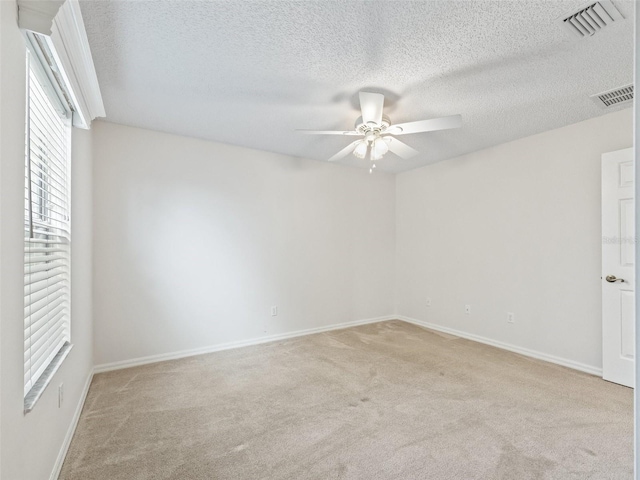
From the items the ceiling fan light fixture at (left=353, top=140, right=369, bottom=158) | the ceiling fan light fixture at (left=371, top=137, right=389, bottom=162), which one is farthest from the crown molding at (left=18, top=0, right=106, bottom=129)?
the ceiling fan light fixture at (left=371, top=137, right=389, bottom=162)

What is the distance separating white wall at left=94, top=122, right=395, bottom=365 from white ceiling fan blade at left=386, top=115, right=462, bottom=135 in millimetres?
2031

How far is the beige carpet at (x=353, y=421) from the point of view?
175cm

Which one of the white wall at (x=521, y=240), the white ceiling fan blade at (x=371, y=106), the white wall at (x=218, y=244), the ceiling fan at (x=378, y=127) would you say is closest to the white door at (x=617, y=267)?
the white wall at (x=521, y=240)

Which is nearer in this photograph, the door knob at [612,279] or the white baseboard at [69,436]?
the white baseboard at [69,436]

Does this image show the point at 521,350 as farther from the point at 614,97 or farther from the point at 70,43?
the point at 70,43

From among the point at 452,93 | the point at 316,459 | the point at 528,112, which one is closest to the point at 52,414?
the point at 316,459

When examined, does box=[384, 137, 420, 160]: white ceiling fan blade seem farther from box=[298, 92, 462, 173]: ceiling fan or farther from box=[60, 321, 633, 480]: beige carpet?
box=[60, 321, 633, 480]: beige carpet

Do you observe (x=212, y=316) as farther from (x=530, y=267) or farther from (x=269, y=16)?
(x=530, y=267)

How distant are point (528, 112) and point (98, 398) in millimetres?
4401

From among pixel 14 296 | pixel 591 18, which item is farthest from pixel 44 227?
pixel 591 18

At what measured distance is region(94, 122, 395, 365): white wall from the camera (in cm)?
318

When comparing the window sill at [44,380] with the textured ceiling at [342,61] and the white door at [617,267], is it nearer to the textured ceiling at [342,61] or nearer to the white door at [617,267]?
the textured ceiling at [342,61]

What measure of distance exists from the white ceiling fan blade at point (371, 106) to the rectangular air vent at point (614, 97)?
69.4 inches

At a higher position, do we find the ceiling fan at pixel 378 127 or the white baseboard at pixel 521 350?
the ceiling fan at pixel 378 127
